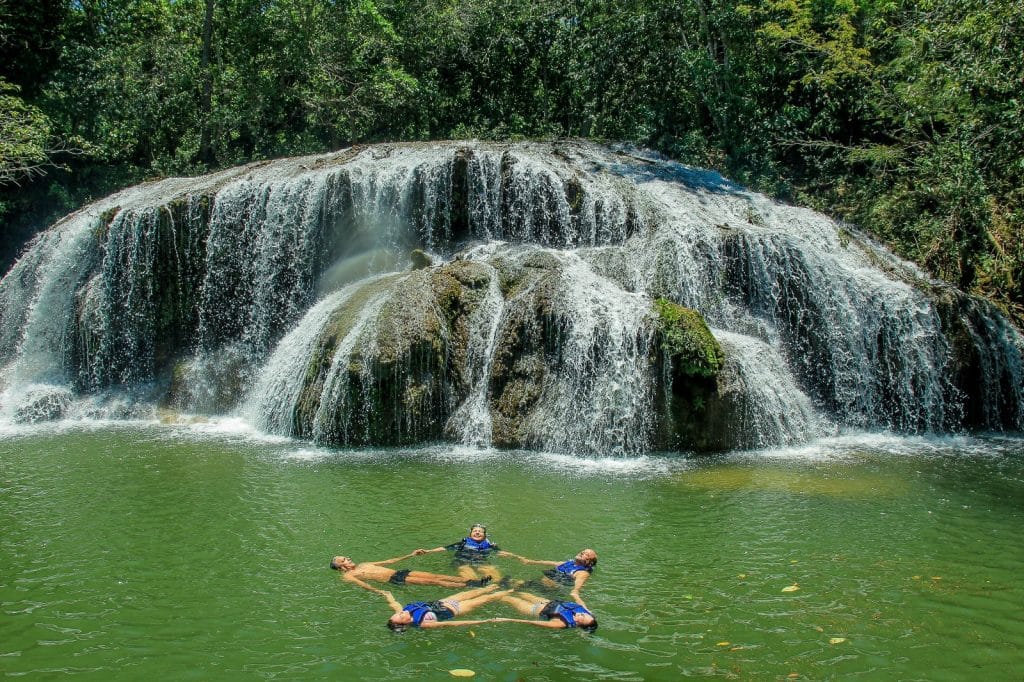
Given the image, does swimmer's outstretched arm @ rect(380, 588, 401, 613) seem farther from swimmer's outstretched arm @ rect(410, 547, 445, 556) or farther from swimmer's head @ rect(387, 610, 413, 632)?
swimmer's outstretched arm @ rect(410, 547, 445, 556)

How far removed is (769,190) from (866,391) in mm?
8719

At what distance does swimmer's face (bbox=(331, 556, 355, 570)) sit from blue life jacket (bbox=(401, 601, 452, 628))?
3.60 ft

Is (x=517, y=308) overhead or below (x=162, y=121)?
below

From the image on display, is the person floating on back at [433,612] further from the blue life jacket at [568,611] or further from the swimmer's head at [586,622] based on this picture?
the swimmer's head at [586,622]

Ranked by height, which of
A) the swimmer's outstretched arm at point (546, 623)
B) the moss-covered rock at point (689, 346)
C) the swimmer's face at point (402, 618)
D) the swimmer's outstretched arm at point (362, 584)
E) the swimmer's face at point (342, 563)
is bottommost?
the swimmer's outstretched arm at point (546, 623)

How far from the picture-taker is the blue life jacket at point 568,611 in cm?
552

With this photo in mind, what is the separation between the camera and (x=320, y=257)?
16.6m

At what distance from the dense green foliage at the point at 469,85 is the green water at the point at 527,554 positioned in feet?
31.5

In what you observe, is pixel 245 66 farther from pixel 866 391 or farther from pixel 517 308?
pixel 866 391

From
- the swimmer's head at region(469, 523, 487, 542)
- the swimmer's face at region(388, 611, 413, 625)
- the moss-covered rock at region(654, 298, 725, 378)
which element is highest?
the moss-covered rock at region(654, 298, 725, 378)

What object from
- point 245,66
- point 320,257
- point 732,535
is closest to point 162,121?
point 245,66

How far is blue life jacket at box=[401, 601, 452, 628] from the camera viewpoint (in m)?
5.52

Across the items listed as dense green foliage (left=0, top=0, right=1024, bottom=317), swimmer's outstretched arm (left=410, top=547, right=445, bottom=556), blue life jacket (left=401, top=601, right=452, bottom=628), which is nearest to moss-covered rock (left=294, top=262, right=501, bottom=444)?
swimmer's outstretched arm (left=410, top=547, right=445, bottom=556)

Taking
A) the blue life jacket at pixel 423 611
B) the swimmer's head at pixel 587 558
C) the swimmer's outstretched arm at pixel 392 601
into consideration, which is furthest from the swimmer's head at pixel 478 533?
the blue life jacket at pixel 423 611
